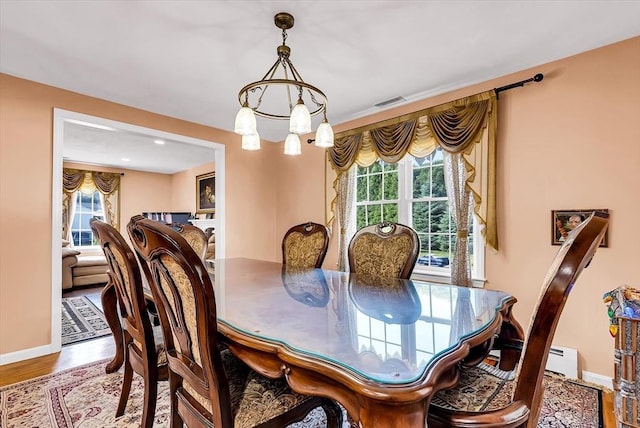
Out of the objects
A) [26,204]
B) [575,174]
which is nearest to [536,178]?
[575,174]

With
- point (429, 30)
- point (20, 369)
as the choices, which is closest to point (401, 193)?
point (429, 30)

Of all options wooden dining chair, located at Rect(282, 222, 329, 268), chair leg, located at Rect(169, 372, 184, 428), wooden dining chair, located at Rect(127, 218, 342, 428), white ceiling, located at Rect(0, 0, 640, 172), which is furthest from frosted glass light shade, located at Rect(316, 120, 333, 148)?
chair leg, located at Rect(169, 372, 184, 428)

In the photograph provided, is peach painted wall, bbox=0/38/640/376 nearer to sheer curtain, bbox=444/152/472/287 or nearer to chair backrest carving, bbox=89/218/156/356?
sheer curtain, bbox=444/152/472/287

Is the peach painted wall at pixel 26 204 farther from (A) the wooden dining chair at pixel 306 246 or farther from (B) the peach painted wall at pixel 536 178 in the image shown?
(A) the wooden dining chair at pixel 306 246

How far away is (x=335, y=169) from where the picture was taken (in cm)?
387

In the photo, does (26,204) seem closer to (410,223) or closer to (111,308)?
(111,308)

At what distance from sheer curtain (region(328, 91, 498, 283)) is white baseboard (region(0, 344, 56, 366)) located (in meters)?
3.76

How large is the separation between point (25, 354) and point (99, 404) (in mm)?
1408

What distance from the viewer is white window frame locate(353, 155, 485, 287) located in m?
2.79

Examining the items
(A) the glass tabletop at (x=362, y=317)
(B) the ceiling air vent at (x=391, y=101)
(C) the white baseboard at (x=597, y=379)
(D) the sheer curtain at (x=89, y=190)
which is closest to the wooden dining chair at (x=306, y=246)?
(A) the glass tabletop at (x=362, y=317)

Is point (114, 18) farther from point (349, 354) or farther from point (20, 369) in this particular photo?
point (20, 369)

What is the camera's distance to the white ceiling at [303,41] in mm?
1888

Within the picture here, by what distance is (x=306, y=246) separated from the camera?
104 inches

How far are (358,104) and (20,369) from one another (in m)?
3.96
